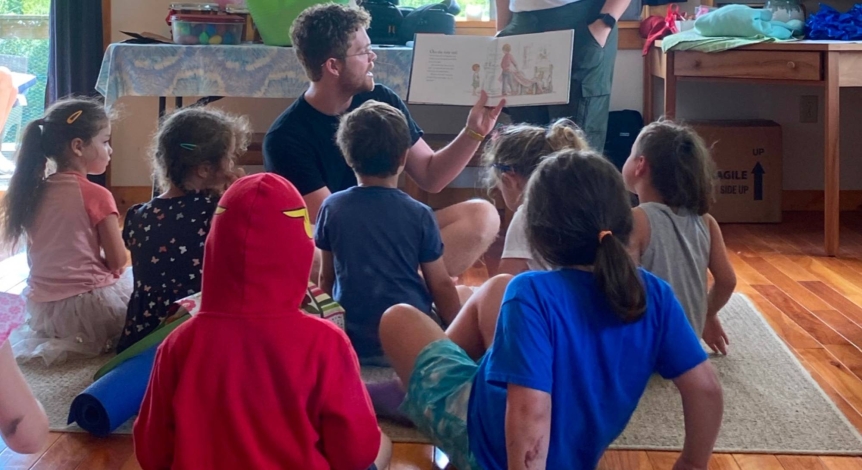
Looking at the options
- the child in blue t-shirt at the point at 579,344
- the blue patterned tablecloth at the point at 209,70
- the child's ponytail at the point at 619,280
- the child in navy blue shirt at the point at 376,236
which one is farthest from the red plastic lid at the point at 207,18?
the child's ponytail at the point at 619,280

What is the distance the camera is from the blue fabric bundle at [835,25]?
3.06 m

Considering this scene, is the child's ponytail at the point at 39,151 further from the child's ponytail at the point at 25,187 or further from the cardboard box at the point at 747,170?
the cardboard box at the point at 747,170

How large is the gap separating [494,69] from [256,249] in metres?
1.51

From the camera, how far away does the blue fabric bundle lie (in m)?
3.06

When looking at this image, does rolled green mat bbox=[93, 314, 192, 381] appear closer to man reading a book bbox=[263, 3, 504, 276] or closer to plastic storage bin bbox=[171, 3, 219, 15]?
man reading a book bbox=[263, 3, 504, 276]

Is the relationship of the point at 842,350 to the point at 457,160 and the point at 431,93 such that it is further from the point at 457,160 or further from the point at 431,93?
the point at 431,93

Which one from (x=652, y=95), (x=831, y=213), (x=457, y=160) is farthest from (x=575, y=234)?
(x=652, y=95)

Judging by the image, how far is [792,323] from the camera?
7.53ft

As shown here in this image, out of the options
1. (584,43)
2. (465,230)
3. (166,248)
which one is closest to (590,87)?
(584,43)

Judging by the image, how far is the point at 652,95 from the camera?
3799 mm

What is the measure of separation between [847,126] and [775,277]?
1372 millimetres

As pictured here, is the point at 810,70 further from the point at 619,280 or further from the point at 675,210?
the point at 619,280

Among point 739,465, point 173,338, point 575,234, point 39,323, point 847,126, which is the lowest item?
point 739,465

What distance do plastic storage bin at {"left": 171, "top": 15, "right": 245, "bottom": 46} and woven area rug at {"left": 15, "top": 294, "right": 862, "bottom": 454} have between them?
150cm
